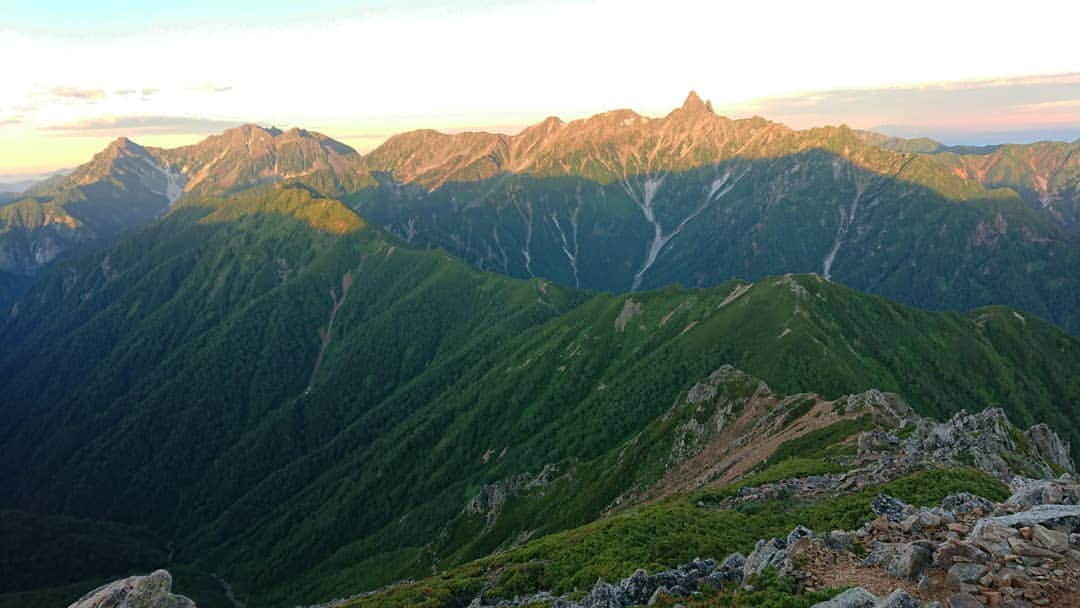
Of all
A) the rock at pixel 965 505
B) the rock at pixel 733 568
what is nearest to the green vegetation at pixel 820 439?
the rock at pixel 965 505

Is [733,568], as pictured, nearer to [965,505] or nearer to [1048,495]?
[965,505]

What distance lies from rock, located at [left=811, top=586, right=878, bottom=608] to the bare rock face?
6874 centimetres

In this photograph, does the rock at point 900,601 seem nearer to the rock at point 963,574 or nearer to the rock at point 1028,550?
the rock at point 963,574

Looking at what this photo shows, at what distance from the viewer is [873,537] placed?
115 ft

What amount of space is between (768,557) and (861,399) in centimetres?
8512

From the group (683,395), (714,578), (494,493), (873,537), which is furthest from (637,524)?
(494,493)

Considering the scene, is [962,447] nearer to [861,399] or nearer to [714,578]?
[861,399]

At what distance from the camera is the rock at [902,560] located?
28797mm

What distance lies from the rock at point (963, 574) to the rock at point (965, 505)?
13169 mm

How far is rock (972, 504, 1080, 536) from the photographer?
28172mm

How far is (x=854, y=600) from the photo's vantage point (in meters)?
27.0

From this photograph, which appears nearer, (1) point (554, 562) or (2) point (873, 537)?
(2) point (873, 537)

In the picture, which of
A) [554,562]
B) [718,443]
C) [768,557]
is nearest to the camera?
[768,557]

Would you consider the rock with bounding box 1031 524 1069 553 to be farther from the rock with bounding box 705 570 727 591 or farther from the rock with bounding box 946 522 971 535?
the rock with bounding box 705 570 727 591
